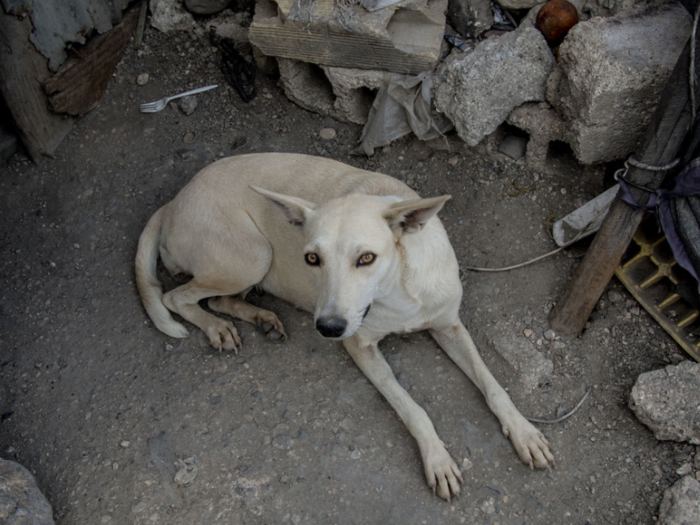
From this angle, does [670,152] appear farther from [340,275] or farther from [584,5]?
[340,275]

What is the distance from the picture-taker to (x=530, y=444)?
323 cm

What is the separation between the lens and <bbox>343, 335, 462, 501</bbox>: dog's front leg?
10.4 feet

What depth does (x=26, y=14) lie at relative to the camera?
420 centimetres

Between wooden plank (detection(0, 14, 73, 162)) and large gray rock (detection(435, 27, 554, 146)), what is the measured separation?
3.16 m

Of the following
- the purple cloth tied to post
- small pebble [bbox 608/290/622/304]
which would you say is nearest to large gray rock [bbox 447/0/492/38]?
the purple cloth tied to post

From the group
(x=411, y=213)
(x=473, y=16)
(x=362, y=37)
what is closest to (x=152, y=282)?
(x=411, y=213)

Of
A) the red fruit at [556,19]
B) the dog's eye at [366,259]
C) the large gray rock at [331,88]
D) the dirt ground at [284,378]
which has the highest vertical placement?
the red fruit at [556,19]

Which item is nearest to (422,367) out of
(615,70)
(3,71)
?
(615,70)

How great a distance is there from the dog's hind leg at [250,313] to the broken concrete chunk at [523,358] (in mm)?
1456

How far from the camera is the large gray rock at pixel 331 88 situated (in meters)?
4.41

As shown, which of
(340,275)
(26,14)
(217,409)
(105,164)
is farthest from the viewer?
(105,164)

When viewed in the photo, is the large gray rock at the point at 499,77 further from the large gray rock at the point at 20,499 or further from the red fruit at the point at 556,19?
the large gray rock at the point at 20,499

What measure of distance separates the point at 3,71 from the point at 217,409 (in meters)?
2.96

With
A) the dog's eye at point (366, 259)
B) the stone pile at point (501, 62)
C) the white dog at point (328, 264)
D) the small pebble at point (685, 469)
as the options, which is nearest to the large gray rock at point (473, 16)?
the stone pile at point (501, 62)
